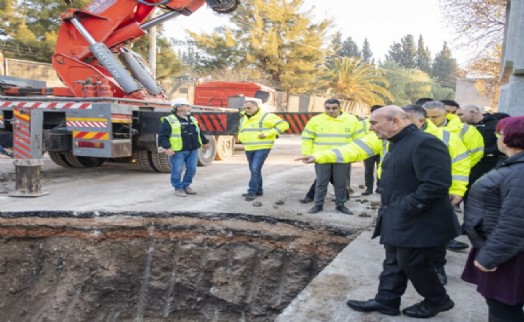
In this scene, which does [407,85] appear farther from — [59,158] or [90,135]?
[90,135]

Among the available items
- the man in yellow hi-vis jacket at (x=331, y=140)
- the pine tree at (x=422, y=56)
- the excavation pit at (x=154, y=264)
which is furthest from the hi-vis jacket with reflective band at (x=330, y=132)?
the pine tree at (x=422, y=56)

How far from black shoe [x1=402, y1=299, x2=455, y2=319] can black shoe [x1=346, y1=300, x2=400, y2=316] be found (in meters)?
0.09

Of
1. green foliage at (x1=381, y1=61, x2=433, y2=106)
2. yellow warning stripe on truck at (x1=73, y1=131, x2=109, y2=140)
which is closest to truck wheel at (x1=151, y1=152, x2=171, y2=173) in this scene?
yellow warning stripe on truck at (x1=73, y1=131, x2=109, y2=140)

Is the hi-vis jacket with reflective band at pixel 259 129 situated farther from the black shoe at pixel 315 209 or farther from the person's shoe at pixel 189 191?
the black shoe at pixel 315 209

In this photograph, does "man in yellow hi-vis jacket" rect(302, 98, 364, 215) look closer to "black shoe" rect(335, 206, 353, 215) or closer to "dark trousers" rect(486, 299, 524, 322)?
"black shoe" rect(335, 206, 353, 215)

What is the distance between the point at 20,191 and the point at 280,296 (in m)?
3.87

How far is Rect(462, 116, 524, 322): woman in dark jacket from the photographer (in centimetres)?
207

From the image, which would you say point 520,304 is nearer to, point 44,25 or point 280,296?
point 280,296

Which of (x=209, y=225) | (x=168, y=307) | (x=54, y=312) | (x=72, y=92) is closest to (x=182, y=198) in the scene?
(x=209, y=225)

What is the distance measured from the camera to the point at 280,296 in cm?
471

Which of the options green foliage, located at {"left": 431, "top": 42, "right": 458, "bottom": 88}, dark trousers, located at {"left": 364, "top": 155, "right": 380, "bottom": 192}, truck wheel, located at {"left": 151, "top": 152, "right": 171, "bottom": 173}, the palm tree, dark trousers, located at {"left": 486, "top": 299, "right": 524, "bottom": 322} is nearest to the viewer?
dark trousers, located at {"left": 486, "top": 299, "right": 524, "bottom": 322}

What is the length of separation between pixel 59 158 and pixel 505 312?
28.1ft

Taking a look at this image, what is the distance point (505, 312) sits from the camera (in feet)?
7.30

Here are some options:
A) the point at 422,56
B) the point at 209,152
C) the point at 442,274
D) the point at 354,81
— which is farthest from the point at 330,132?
the point at 422,56
